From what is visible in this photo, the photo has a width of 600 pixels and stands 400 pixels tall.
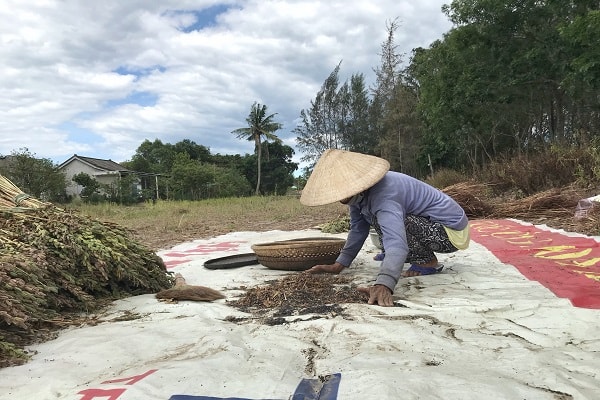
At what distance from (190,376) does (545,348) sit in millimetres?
1154

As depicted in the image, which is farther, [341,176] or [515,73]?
[515,73]

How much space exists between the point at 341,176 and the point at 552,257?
5.77 ft

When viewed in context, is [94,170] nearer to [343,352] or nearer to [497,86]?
[497,86]

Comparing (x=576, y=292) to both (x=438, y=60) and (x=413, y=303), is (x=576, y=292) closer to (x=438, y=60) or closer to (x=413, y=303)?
(x=413, y=303)

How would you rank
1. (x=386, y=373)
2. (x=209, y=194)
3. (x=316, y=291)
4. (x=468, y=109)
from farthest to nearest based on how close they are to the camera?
(x=209, y=194) → (x=468, y=109) → (x=316, y=291) → (x=386, y=373)

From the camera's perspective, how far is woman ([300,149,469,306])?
2.25 m

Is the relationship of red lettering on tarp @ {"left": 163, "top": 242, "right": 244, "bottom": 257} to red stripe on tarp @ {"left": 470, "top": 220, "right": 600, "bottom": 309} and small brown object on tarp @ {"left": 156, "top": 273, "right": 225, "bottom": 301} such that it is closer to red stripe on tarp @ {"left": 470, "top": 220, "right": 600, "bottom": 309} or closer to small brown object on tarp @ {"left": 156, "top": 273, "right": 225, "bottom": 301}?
small brown object on tarp @ {"left": 156, "top": 273, "right": 225, "bottom": 301}

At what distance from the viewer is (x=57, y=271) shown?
2.19 metres

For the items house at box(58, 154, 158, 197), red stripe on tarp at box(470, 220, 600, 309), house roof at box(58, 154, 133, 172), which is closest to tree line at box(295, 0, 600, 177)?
red stripe on tarp at box(470, 220, 600, 309)

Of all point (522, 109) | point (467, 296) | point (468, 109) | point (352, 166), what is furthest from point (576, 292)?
point (522, 109)

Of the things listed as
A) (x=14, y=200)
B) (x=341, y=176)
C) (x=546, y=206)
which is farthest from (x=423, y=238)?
(x=546, y=206)

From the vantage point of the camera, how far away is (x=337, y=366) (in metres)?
1.42

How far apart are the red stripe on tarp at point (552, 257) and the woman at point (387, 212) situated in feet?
1.78

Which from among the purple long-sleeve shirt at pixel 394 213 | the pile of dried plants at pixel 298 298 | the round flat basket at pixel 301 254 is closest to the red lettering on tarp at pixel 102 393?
the pile of dried plants at pixel 298 298
